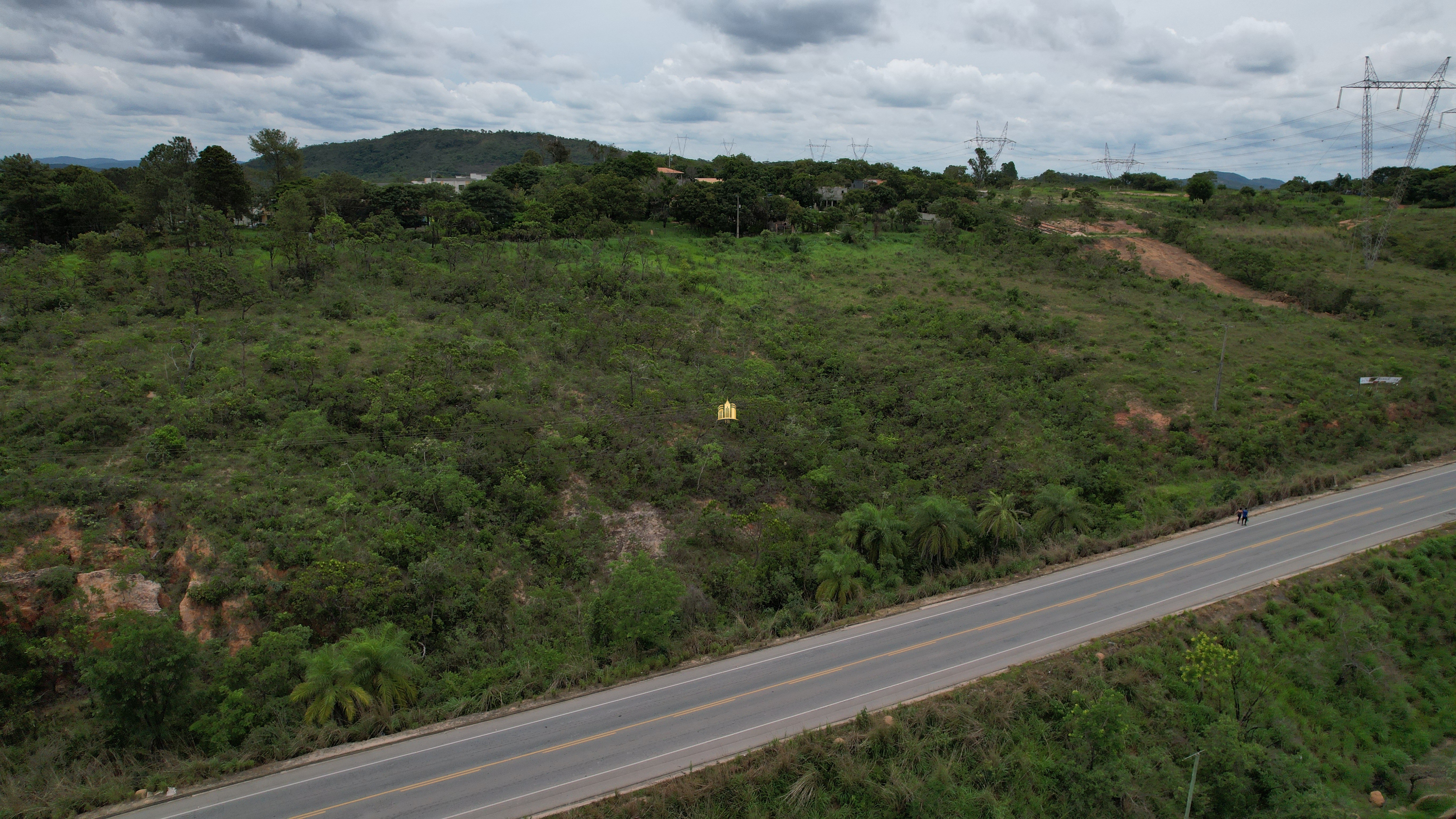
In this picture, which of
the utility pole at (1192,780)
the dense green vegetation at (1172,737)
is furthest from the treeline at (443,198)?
the utility pole at (1192,780)

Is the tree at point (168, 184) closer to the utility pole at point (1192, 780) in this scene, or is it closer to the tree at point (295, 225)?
the tree at point (295, 225)

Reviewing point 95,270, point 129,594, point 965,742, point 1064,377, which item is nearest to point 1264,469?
point 1064,377

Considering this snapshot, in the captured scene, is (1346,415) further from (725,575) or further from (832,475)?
(725,575)

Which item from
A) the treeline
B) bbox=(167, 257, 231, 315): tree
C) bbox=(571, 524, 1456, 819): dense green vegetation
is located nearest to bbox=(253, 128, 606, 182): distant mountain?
the treeline

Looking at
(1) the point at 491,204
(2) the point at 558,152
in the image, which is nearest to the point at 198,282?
(1) the point at 491,204

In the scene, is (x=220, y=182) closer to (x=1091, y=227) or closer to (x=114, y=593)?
(x=114, y=593)

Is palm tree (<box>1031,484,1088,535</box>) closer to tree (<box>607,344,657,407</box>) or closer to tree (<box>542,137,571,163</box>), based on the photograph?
tree (<box>607,344,657,407</box>)
